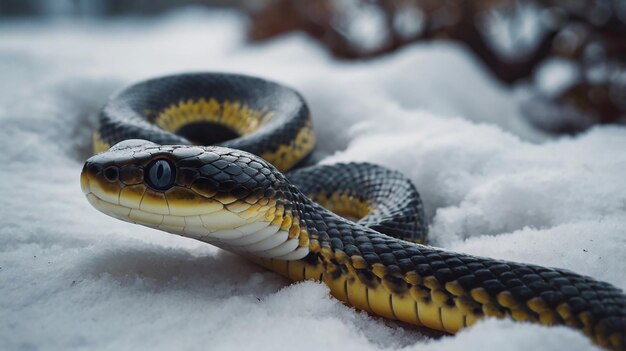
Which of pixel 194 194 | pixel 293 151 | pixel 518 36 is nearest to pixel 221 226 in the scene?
pixel 194 194

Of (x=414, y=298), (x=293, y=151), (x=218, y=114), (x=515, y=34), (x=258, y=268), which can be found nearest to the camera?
(x=414, y=298)

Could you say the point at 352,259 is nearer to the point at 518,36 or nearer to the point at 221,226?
the point at 221,226

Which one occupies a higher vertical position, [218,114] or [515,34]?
[515,34]

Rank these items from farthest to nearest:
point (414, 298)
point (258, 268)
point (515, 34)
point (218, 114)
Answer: point (515, 34) < point (218, 114) < point (258, 268) < point (414, 298)

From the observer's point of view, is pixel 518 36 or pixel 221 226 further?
pixel 518 36

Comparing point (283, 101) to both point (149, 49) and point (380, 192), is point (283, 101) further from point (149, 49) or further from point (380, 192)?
point (149, 49)

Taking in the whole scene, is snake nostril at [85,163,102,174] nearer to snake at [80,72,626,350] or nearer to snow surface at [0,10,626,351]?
snake at [80,72,626,350]

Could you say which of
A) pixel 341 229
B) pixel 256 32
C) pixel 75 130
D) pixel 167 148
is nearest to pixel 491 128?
pixel 341 229
